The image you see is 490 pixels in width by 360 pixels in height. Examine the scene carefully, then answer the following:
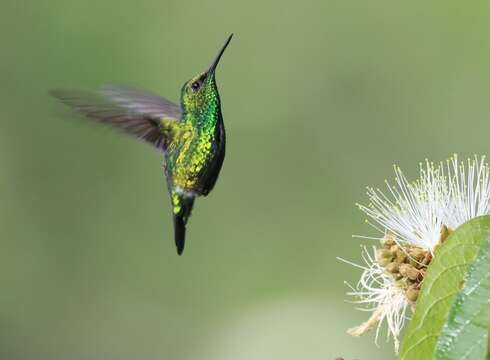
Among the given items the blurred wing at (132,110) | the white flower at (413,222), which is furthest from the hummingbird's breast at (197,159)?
the white flower at (413,222)

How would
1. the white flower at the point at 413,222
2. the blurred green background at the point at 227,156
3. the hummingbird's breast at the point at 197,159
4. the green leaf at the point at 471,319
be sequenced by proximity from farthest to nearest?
the blurred green background at the point at 227,156 < the hummingbird's breast at the point at 197,159 < the white flower at the point at 413,222 < the green leaf at the point at 471,319

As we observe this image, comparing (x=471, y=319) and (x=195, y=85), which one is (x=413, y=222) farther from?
(x=195, y=85)

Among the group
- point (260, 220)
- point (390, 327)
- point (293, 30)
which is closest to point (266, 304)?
point (260, 220)

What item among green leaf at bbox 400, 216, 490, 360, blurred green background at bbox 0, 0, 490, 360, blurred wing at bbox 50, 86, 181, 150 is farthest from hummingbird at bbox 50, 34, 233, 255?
blurred green background at bbox 0, 0, 490, 360

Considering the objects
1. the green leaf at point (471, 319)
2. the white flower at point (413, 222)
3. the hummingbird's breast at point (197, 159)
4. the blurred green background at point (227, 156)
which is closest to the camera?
the green leaf at point (471, 319)

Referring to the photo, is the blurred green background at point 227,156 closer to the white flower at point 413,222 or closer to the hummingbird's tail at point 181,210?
the hummingbird's tail at point 181,210

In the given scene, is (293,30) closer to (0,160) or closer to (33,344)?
(0,160)

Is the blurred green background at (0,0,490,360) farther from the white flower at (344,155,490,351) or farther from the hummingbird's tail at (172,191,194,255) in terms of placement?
the white flower at (344,155,490,351)
